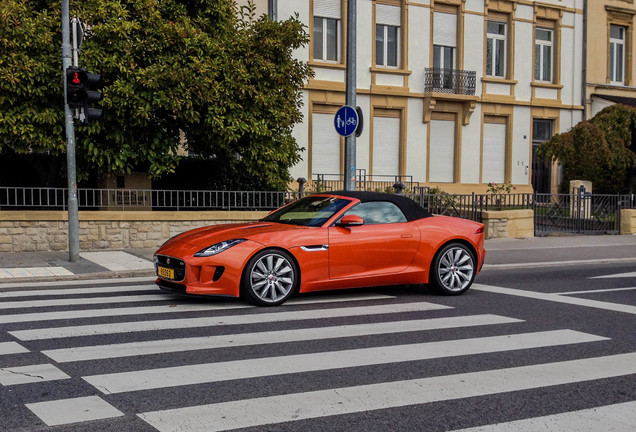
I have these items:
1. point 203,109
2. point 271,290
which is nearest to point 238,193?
point 203,109

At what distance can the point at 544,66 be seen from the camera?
2945 cm

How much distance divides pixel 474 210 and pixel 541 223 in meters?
2.39

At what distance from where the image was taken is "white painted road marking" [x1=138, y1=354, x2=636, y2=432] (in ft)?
14.9

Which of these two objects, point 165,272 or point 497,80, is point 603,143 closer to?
point 497,80

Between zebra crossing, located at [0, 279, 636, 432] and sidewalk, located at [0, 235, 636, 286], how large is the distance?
2.77 m

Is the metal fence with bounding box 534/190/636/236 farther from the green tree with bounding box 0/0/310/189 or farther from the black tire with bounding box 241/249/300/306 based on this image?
the black tire with bounding box 241/249/300/306

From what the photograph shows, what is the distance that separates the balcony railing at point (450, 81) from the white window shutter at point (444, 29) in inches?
44.0

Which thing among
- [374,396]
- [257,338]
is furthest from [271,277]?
[374,396]

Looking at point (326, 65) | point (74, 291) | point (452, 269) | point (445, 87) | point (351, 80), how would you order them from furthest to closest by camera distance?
1. point (445, 87)
2. point (326, 65)
3. point (351, 80)
4. point (74, 291)
5. point (452, 269)

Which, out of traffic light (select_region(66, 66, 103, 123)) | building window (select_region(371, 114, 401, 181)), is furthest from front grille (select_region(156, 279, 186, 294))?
building window (select_region(371, 114, 401, 181))

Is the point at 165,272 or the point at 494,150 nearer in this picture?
the point at 165,272

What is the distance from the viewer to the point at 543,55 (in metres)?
29.4

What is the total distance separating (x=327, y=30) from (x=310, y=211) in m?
16.7

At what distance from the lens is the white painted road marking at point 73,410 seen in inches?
177
